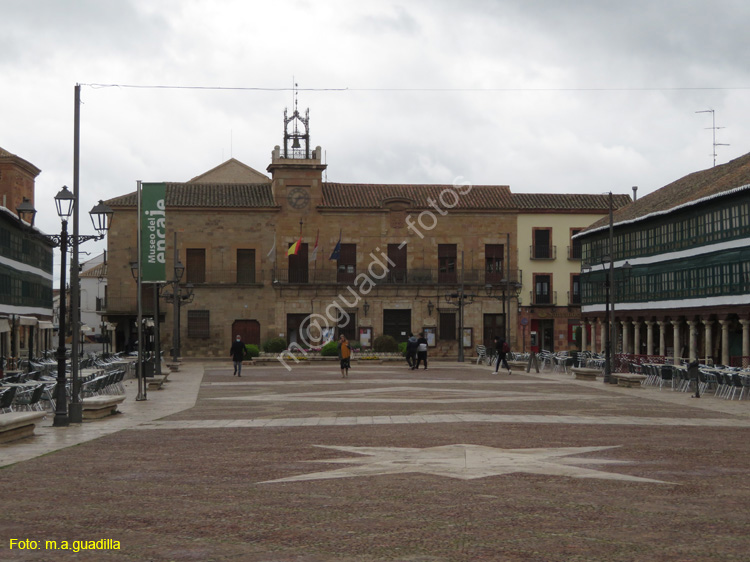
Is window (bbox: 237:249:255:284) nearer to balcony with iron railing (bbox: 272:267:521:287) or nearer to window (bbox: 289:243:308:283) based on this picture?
balcony with iron railing (bbox: 272:267:521:287)

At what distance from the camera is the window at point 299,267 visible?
5894 cm

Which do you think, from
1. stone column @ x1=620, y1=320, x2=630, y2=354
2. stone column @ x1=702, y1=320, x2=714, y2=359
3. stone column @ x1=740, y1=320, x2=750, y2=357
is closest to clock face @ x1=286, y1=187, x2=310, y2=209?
stone column @ x1=620, y1=320, x2=630, y2=354

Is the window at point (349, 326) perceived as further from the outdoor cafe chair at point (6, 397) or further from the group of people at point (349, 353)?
the outdoor cafe chair at point (6, 397)

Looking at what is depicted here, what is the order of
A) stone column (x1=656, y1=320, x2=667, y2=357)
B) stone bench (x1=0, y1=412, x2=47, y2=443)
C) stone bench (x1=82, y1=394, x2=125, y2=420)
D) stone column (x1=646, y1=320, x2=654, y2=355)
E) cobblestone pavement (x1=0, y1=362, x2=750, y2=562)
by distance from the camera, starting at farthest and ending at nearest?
stone column (x1=646, y1=320, x2=654, y2=355)
stone column (x1=656, y1=320, x2=667, y2=357)
stone bench (x1=82, y1=394, x2=125, y2=420)
stone bench (x1=0, y1=412, x2=47, y2=443)
cobblestone pavement (x1=0, y1=362, x2=750, y2=562)

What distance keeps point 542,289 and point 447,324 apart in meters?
6.83

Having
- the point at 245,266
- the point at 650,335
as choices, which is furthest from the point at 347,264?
the point at 650,335

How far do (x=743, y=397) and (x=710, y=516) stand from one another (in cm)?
1844

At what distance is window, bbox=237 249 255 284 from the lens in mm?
58812

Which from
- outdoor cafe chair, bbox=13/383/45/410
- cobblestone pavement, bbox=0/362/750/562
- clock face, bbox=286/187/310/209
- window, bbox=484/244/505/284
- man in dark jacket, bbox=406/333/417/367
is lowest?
cobblestone pavement, bbox=0/362/750/562

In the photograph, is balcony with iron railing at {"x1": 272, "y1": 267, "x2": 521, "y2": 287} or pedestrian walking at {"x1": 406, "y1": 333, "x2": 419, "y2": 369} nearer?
pedestrian walking at {"x1": 406, "y1": 333, "x2": 419, "y2": 369}

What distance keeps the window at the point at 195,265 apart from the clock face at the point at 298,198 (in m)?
5.88

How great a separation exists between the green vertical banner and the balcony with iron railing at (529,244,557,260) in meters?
35.0

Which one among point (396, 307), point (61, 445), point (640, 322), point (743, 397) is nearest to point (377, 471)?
point (61, 445)

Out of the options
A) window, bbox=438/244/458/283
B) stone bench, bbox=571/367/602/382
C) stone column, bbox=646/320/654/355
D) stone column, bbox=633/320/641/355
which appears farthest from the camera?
window, bbox=438/244/458/283
